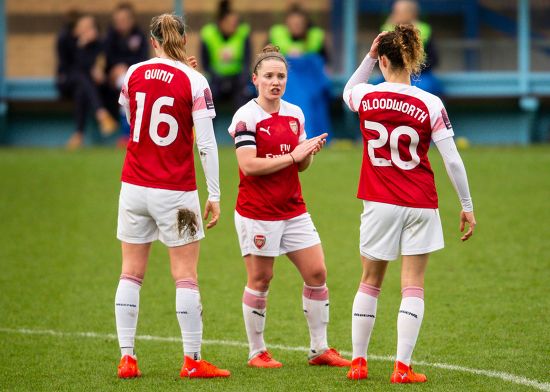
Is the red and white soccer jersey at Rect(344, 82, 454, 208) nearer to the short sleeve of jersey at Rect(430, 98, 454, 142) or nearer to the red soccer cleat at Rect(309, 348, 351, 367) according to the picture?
the short sleeve of jersey at Rect(430, 98, 454, 142)

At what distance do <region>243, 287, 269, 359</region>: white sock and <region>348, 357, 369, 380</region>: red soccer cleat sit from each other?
2.23 feet

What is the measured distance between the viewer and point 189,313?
6.25m

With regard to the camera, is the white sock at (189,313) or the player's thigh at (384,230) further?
the white sock at (189,313)

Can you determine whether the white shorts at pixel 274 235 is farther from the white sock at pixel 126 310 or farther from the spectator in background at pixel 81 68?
the spectator in background at pixel 81 68

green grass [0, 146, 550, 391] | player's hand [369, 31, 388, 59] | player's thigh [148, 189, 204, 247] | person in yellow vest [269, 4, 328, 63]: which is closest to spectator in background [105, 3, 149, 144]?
person in yellow vest [269, 4, 328, 63]

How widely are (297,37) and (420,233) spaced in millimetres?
10900

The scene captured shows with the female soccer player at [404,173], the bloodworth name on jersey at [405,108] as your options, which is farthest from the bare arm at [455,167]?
the bloodworth name on jersey at [405,108]

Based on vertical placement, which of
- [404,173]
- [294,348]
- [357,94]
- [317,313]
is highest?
[357,94]

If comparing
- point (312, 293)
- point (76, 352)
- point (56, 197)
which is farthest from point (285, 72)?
point (56, 197)

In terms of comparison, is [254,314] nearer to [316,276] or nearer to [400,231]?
[316,276]

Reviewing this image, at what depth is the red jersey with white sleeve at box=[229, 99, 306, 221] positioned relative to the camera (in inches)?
250

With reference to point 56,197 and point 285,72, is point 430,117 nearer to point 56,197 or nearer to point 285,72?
point 285,72

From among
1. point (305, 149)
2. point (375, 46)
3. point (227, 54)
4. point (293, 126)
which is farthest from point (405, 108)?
point (227, 54)

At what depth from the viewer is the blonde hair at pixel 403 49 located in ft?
19.3
